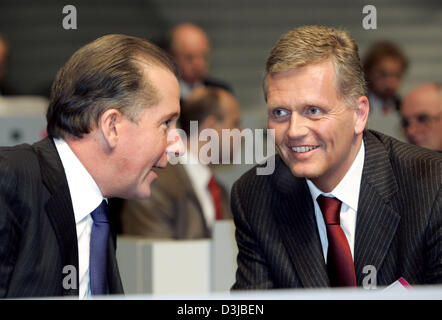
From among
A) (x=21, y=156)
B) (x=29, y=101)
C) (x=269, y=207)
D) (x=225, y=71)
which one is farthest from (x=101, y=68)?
(x=225, y=71)

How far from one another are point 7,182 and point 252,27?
5.35m

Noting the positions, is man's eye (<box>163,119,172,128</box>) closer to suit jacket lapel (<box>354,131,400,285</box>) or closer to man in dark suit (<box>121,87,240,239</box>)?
suit jacket lapel (<box>354,131,400,285</box>)

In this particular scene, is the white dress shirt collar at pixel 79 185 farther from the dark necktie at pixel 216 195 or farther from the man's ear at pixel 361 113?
the dark necktie at pixel 216 195

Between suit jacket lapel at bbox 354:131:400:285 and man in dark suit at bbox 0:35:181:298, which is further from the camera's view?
suit jacket lapel at bbox 354:131:400:285

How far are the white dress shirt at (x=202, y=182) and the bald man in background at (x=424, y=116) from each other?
1012 mm

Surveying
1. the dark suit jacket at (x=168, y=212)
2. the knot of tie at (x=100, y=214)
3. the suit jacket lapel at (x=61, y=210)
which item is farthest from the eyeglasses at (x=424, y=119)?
the suit jacket lapel at (x=61, y=210)

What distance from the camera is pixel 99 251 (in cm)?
167

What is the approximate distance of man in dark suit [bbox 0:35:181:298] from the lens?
1542 mm

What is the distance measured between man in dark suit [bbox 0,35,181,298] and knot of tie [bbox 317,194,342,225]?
1.50 feet

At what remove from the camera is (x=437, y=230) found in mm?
1736

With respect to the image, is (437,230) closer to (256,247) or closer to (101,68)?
(256,247)

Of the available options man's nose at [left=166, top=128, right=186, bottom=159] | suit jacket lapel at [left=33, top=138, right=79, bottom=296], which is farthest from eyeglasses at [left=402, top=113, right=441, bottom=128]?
suit jacket lapel at [left=33, top=138, right=79, bottom=296]

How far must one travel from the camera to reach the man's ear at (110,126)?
1.72 metres

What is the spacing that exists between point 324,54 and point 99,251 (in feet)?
2.68
